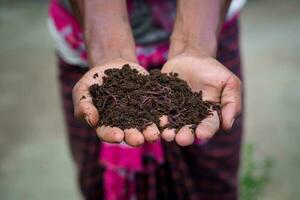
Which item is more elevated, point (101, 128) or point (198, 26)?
point (198, 26)

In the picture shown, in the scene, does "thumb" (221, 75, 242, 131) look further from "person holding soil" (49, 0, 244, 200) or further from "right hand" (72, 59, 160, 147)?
"right hand" (72, 59, 160, 147)

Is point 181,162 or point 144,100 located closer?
point 144,100

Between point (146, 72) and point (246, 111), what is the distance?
1834mm

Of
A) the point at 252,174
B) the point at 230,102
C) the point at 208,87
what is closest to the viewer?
the point at 230,102

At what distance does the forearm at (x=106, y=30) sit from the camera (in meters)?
1.47

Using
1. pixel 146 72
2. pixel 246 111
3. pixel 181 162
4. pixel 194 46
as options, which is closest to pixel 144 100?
pixel 146 72

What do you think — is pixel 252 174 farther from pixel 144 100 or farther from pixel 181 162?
pixel 144 100

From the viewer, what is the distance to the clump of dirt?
52.0 inches

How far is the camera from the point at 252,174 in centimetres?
263

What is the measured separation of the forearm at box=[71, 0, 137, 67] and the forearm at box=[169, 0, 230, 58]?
0.14 metres

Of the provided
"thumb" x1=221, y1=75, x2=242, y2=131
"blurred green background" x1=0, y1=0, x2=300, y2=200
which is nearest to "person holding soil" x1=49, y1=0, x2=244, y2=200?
"thumb" x1=221, y1=75, x2=242, y2=131

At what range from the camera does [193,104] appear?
1.35m

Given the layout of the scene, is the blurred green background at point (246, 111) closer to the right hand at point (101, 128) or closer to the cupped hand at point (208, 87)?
the cupped hand at point (208, 87)

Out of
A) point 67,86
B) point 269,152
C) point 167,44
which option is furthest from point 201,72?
point 269,152
